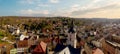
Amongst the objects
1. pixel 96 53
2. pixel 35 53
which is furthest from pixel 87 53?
pixel 35 53

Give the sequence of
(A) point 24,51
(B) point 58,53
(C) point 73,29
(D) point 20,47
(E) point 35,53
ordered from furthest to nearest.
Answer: (D) point 20,47 < (A) point 24,51 < (E) point 35,53 < (C) point 73,29 < (B) point 58,53

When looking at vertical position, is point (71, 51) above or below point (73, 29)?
below

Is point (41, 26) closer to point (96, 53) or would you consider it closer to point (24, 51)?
point (24, 51)

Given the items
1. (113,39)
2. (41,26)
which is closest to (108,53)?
(113,39)

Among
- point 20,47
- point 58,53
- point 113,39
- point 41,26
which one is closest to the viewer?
point 58,53

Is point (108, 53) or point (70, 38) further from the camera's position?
point (108, 53)

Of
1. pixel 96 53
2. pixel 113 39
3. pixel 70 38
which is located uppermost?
pixel 70 38

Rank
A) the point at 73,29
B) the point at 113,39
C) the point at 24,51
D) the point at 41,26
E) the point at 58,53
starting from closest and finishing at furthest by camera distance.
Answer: the point at 58,53, the point at 73,29, the point at 24,51, the point at 113,39, the point at 41,26

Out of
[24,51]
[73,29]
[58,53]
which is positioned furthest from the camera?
[24,51]

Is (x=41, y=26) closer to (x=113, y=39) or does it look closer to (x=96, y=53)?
(x=113, y=39)
